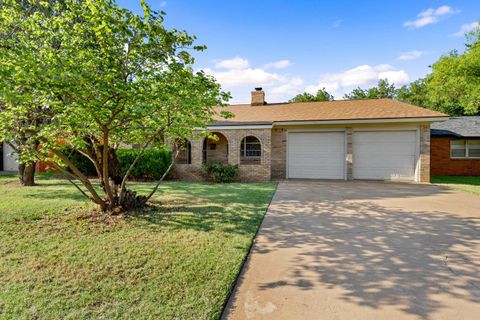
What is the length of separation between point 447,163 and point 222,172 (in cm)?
1367

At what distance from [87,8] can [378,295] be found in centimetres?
624

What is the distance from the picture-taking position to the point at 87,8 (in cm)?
452

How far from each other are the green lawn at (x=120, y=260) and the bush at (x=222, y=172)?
17.4ft

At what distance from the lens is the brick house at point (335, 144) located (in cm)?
1155

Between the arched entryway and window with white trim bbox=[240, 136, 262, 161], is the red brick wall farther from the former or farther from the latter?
the arched entryway

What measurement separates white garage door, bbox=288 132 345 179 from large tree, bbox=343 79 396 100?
30.1 m

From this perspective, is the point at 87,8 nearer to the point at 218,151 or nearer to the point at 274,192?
the point at 274,192

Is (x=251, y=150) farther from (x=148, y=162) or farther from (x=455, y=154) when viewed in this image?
(x=455, y=154)

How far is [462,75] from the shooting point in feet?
54.7

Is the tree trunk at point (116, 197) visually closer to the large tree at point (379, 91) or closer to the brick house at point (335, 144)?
the brick house at point (335, 144)

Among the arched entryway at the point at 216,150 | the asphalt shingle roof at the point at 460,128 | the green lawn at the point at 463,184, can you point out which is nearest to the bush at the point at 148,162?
the arched entryway at the point at 216,150

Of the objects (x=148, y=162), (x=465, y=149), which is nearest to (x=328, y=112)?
(x=465, y=149)

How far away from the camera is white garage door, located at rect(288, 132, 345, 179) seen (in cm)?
1245

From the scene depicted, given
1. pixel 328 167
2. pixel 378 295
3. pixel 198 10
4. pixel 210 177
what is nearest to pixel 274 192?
pixel 210 177
